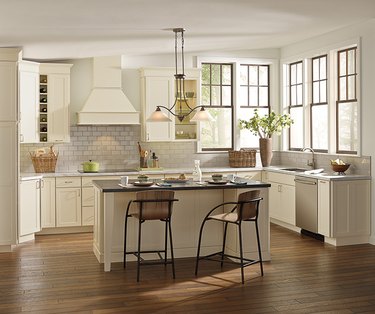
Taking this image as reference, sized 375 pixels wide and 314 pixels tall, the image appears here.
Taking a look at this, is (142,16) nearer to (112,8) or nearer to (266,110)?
(112,8)

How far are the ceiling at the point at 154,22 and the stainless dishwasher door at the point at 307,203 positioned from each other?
2.19m

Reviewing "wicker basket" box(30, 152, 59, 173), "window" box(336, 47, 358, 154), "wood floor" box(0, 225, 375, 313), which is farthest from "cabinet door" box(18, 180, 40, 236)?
"window" box(336, 47, 358, 154)

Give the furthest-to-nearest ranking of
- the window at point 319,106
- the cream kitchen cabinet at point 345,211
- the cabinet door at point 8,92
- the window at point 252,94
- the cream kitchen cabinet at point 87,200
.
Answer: the window at point 252,94, the window at point 319,106, the cream kitchen cabinet at point 87,200, the cream kitchen cabinet at point 345,211, the cabinet door at point 8,92

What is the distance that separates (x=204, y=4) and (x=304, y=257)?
333 centimetres

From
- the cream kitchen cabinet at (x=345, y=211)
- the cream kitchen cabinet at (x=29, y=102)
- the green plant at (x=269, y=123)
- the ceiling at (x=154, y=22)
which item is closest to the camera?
the ceiling at (x=154, y=22)

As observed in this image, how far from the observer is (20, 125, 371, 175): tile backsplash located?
9.48 meters

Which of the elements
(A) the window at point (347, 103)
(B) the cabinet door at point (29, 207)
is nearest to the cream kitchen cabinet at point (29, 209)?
(B) the cabinet door at point (29, 207)

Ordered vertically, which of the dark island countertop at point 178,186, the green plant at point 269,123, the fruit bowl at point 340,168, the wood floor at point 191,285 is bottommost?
the wood floor at point 191,285

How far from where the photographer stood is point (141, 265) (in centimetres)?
651

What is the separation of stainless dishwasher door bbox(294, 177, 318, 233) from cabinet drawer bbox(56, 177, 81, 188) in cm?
336

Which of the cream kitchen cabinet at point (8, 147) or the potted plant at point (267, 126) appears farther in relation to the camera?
the potted plant at point (267, 126)

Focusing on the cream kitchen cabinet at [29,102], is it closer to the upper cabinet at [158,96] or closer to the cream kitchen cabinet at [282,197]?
the upper cabinet at [158,96]

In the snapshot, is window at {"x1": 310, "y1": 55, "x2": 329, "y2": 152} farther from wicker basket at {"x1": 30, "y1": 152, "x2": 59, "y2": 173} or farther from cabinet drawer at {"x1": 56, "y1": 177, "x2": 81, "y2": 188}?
wicker basket at {"x1": 30, "y1": 152, "x2": 59, "y2": 173}

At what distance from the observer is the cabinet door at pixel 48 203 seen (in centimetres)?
877
